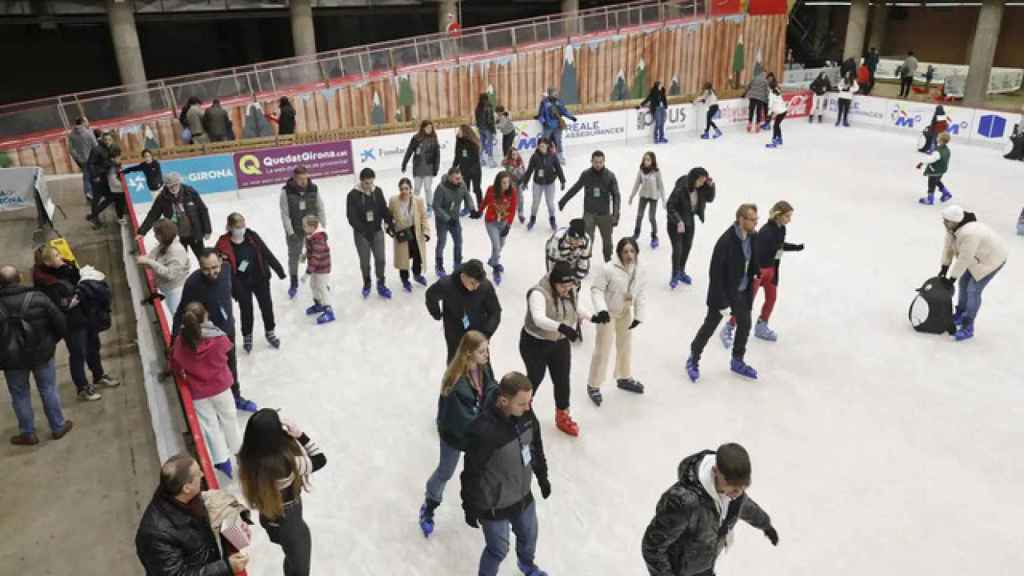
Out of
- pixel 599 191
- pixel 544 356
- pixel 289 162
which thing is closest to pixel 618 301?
pixel 544 356

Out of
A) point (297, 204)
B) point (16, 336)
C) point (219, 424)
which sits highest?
point (297, 204)

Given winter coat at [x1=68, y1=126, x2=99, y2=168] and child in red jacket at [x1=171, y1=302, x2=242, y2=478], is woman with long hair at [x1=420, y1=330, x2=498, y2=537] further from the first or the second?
winter coat at [x1=68, y1=126, x2=99, y2=168]

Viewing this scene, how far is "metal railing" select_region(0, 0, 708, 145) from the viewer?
52.5ft

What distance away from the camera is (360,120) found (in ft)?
64.4

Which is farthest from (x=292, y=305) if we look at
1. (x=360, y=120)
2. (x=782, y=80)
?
(x=782, y=80)

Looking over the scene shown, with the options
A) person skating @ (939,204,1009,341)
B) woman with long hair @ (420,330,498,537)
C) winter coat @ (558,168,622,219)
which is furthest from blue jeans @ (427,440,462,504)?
person skating @ (939,204,1009,341)

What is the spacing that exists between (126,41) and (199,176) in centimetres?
943

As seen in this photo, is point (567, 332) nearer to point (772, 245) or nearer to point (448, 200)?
point (772, 245)

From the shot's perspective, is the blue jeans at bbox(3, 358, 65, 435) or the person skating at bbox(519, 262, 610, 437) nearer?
the person skating at bbox(519, 262, 610, 437)

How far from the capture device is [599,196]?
9.01 m

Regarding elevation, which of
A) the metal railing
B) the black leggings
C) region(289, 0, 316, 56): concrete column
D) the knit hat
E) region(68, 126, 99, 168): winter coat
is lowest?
the black leggings

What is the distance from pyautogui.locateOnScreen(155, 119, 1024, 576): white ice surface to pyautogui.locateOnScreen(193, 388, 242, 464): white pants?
727mm

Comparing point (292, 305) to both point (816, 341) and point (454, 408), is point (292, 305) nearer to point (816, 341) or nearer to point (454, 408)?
point (454, 408)

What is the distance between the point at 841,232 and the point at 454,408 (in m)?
8.91
